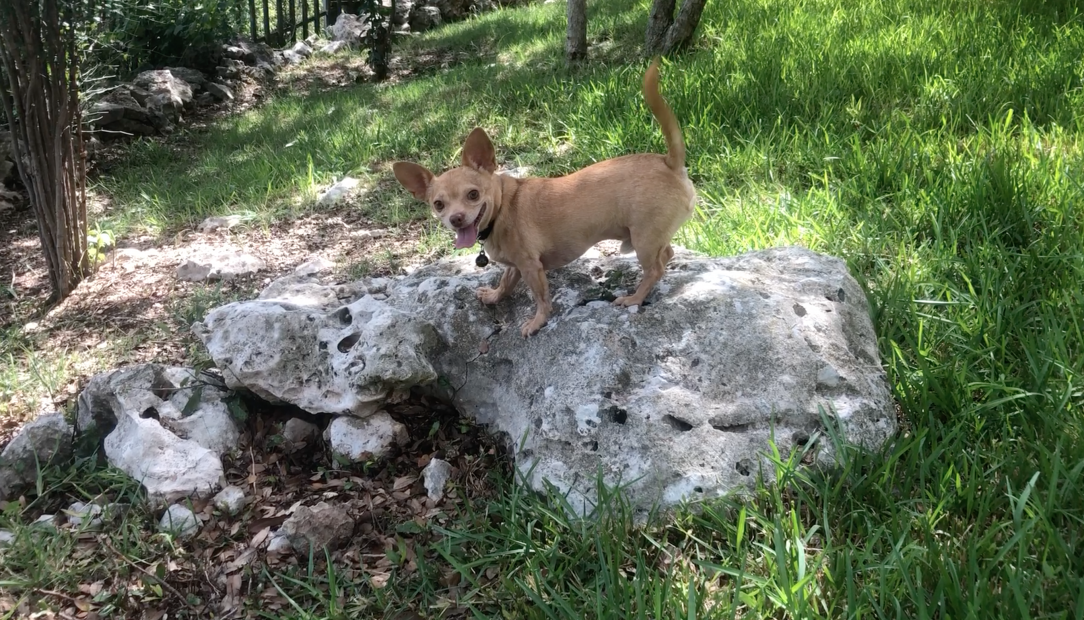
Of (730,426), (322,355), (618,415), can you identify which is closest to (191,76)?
(322,355)

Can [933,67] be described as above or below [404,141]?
above

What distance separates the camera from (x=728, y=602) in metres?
1.78

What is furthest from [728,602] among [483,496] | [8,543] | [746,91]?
[746,91]

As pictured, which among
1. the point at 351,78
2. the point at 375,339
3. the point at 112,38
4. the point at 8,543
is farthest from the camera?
the point at 351,78

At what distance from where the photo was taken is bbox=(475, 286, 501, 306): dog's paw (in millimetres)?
2908

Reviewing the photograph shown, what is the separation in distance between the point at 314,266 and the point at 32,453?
1.95 meters

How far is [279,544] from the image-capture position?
2.26 metres

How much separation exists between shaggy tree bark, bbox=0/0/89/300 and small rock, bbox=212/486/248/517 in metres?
2.76

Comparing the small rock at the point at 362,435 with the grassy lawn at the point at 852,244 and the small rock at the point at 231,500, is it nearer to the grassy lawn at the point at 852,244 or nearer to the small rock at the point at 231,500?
the small rock at the point at 231,500

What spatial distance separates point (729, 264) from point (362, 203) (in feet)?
10.8

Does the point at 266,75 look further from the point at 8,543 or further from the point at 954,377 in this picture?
the point at 954,377

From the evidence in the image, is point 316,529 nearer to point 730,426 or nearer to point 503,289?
point 503,289

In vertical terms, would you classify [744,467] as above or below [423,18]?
below

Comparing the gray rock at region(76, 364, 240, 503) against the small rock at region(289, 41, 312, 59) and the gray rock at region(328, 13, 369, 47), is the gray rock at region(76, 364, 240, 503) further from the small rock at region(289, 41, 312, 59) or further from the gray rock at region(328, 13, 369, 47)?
the gray rock at region(328, 13, 369, 47)
